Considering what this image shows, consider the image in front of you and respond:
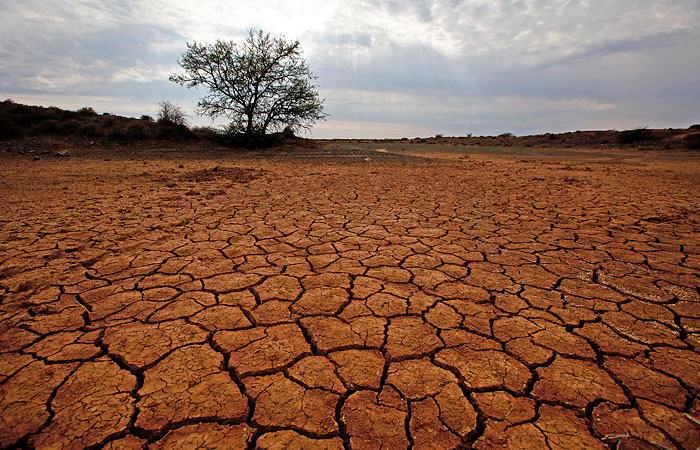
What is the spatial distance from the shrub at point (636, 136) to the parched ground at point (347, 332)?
19.9m

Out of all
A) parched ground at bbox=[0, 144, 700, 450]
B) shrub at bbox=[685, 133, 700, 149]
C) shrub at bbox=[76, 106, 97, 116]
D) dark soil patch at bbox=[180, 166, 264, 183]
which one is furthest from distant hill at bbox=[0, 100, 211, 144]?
shrub at bbox=[685, 133, 700, 149]

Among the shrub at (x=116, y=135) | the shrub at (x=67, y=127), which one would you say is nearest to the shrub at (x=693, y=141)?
the shrub at (x=116, y=135)

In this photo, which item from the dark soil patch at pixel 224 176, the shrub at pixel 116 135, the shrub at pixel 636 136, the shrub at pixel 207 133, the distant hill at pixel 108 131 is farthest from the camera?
the shrub at pixel 636 136

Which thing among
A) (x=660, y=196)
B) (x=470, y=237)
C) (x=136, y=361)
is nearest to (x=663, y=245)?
(x=470, y=237)

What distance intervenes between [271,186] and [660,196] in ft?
21.1

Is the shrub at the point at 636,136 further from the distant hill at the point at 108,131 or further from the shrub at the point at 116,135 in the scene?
the shrub at the point at 116,135

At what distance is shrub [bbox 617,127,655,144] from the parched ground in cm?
1993

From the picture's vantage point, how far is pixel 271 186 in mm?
5930

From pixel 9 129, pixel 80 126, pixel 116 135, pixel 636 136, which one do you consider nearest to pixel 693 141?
pixel 636 136

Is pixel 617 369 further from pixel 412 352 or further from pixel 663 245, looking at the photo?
pixel 663 245

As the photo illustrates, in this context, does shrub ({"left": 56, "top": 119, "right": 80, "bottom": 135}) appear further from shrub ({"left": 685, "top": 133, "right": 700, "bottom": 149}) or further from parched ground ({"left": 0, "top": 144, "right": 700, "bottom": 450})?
shrub ({"left": 685, "top": 133, "right": 700, "bottom": 149})

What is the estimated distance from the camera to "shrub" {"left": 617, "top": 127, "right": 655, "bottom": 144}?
18.2m

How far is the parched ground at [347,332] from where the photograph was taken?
1195 millimetres

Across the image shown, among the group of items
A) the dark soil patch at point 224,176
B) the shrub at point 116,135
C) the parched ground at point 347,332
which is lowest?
the parched ground at point 347,332
